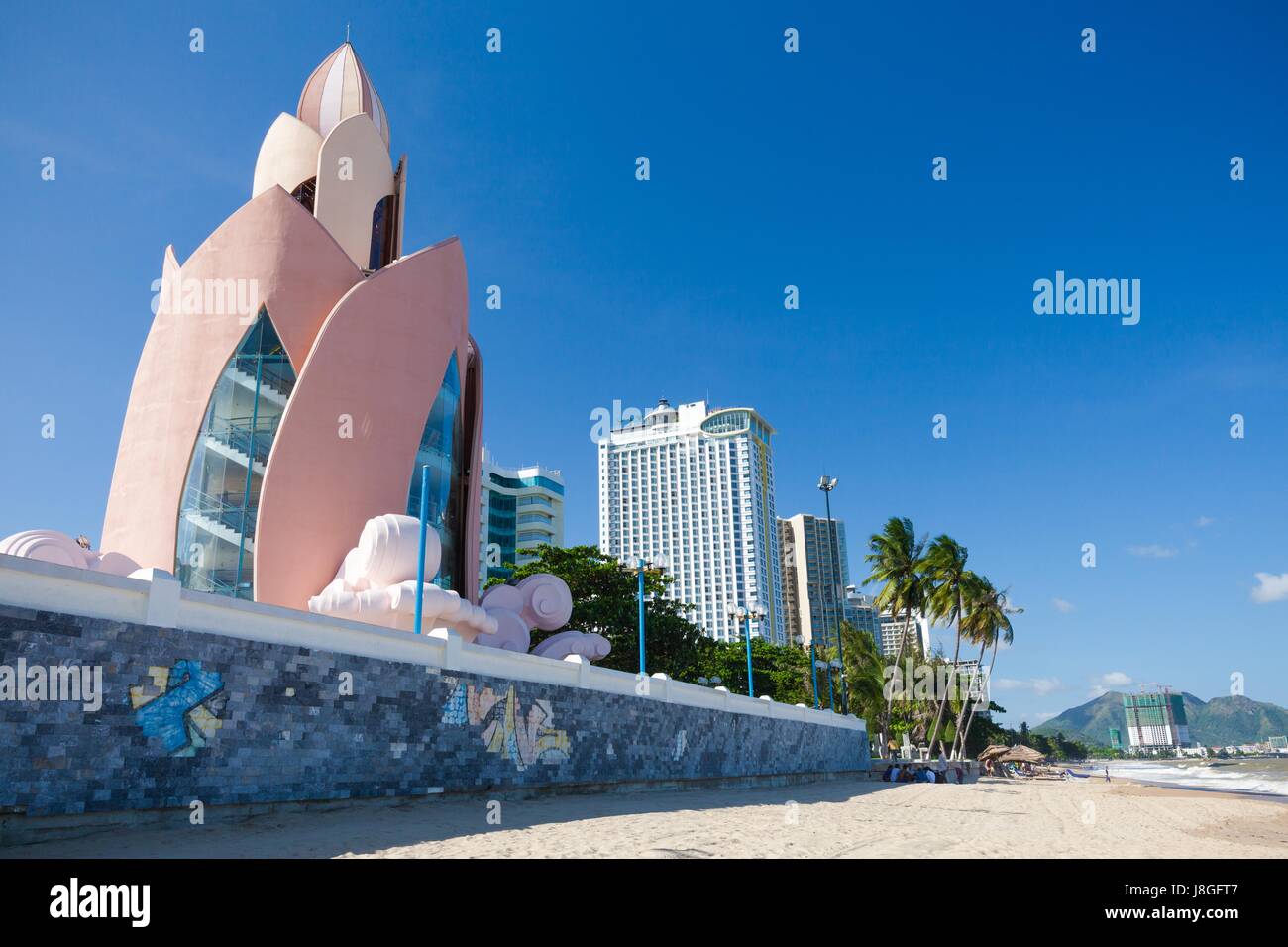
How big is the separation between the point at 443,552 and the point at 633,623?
48.1ft

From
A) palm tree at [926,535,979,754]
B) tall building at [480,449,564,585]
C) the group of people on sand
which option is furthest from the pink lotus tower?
tall building at [480,449,564,585]

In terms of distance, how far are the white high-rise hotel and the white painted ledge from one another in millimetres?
97838

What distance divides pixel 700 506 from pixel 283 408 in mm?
98265

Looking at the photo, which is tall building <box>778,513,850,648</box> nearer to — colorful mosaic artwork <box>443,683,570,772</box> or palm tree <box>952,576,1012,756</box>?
palm tree <box>952,576,1012,756</box>

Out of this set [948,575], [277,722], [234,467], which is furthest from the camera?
[948,575]

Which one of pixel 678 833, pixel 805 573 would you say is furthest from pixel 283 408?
pixel 805 573

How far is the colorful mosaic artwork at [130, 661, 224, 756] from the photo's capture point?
988cm

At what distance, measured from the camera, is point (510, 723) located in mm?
15023

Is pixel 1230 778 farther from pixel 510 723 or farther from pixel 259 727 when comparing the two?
pixel 259 727

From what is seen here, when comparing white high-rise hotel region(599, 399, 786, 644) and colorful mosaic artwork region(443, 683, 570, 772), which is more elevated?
white high-rise hotel region(599, 399, 786, 644)

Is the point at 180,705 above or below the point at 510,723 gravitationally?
above

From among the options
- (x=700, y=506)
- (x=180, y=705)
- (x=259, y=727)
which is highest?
(x=700, y=506)
